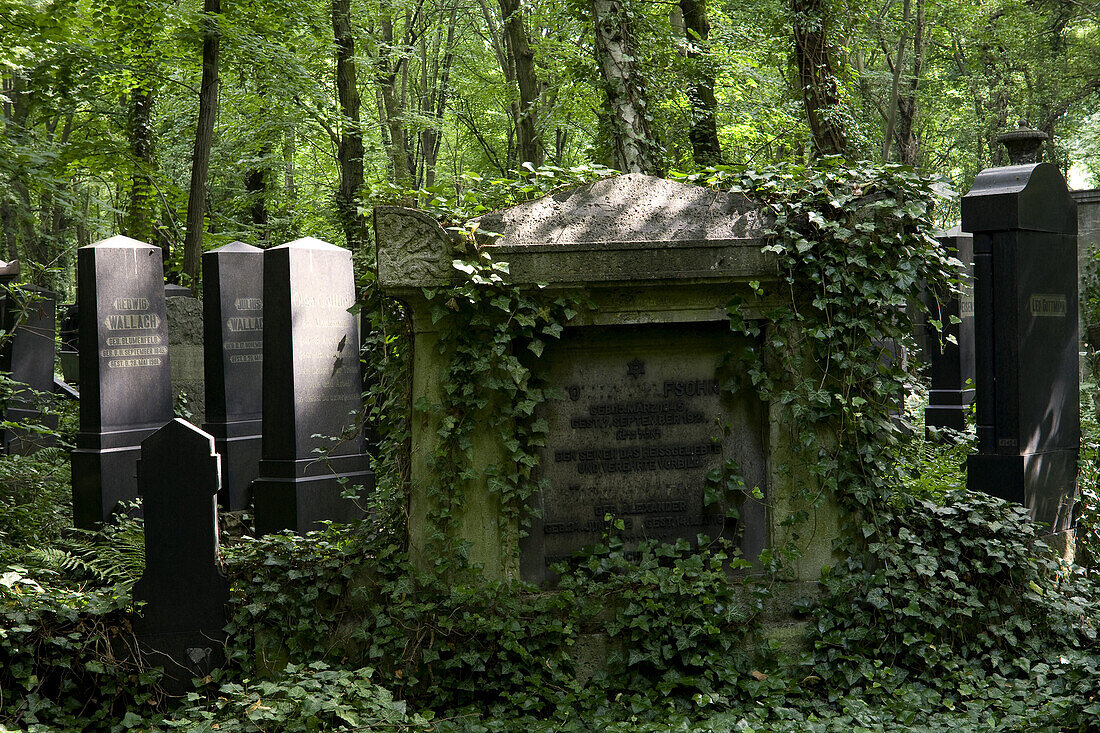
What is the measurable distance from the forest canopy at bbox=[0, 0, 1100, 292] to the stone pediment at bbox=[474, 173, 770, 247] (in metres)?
0.33

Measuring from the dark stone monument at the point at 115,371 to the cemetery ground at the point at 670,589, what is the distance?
265cm

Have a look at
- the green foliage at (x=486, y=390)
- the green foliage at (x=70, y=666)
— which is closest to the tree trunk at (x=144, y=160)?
the green foliage at (x=70, y=666)

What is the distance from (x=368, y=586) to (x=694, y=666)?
172 cm

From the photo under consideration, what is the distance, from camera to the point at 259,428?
8.09 m

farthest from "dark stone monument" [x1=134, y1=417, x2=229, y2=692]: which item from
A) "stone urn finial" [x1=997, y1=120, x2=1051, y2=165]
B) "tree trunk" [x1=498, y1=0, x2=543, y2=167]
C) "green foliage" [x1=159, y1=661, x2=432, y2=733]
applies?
"tree trunk" [x1=498, y1=0, x2=543, y2=167]

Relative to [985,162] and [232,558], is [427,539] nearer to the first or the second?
[232,558]

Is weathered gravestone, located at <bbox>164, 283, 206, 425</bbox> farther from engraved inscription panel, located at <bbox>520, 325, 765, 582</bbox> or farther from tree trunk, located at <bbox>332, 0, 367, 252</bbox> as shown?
engraved inscription panel, located at <bbox>520, 325, 765, 582</bbox>

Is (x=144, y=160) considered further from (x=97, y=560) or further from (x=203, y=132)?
(x=97, y=560)

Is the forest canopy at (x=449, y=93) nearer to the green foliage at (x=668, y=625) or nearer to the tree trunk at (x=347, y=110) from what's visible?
the tree trunk at (x=347, y=110)

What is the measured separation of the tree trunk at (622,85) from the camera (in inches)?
360

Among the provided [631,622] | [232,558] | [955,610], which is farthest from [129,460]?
[955,610]

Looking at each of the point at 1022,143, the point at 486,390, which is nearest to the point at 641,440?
the point at 486,390

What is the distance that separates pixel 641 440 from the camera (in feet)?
14.8

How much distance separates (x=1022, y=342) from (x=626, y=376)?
2489 mm
